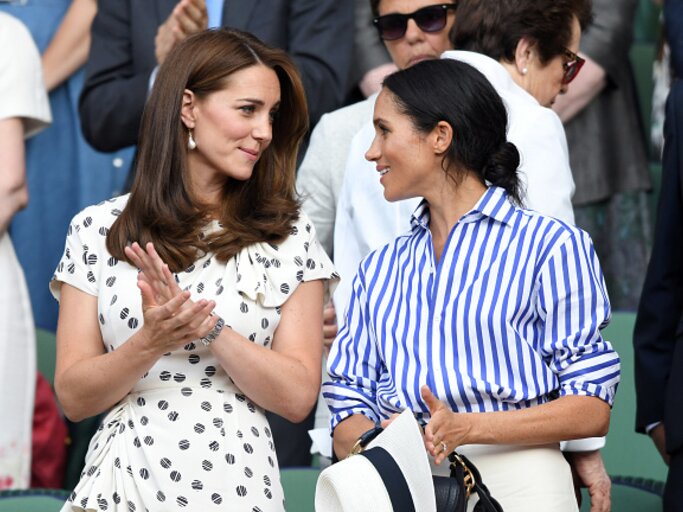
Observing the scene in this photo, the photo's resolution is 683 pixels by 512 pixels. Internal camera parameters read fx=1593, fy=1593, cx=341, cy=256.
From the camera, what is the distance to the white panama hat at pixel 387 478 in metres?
3.13

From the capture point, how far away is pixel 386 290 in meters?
3.68

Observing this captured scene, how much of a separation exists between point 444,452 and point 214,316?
589mm

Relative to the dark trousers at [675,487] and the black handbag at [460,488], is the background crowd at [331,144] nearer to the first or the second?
the dark trousers at [675,487]

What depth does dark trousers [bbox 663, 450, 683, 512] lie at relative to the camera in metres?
3.73

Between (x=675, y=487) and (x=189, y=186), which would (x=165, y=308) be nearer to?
(x=189, y=186)

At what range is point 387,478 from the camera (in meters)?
3.16

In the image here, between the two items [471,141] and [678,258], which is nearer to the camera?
[471,141]

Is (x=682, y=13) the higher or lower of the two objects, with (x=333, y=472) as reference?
higher

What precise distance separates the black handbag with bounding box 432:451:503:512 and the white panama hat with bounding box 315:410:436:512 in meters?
0.06

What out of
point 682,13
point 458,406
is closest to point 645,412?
point 458,406

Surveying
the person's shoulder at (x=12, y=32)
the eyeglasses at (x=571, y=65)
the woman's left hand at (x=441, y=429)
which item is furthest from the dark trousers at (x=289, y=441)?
the woman's left hand at (x=441, y=429)

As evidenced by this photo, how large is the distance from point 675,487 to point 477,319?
69cm

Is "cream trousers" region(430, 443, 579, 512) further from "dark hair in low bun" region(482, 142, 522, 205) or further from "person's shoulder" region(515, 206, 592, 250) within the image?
"dark hair in low bun" region(482, 142, 522, 205)

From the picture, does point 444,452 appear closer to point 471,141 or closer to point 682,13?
point 471,141
